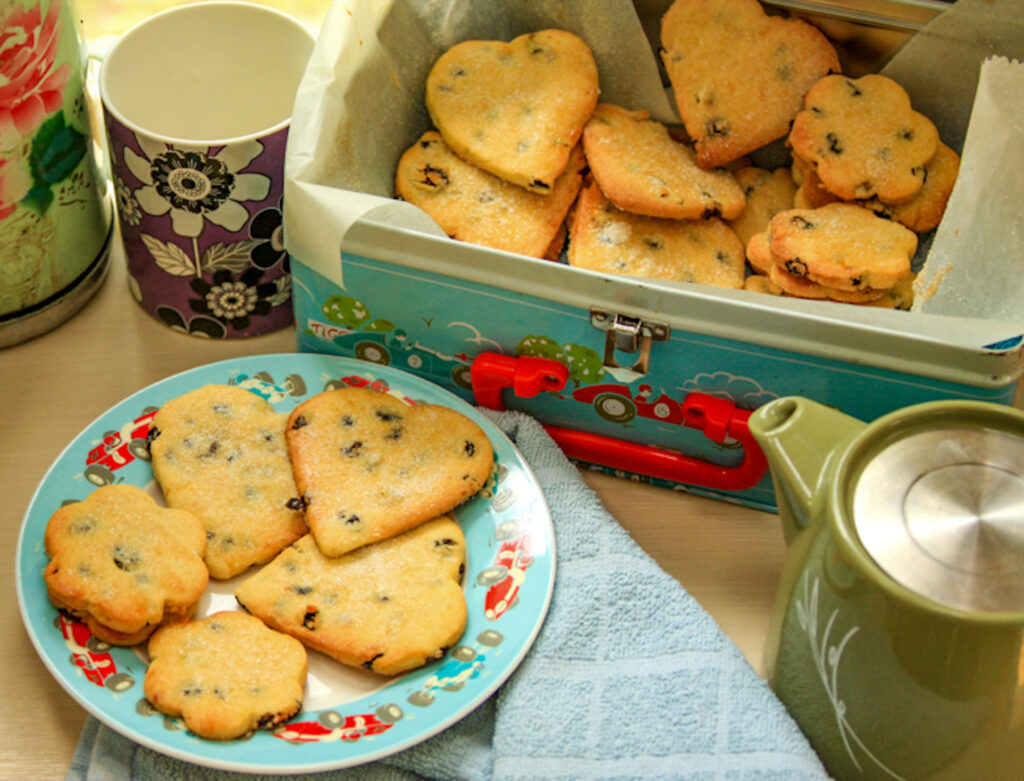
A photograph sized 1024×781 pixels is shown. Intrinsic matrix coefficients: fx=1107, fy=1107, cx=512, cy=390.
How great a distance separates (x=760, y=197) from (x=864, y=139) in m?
0.09

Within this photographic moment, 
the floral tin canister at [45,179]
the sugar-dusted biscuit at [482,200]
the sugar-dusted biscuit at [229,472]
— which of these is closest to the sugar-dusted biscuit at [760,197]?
the sugar-dusted biscuit at [482,200]

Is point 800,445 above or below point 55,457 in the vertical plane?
above

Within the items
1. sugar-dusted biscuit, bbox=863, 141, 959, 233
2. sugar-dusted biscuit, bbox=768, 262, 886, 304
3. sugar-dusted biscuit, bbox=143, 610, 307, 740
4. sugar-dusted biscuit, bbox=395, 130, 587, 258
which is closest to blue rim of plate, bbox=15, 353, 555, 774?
sugar-dusted biscuit, bbox=143, 610, 307, 740

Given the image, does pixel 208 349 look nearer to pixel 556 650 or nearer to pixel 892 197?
pixel 556 650

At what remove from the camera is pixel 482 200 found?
2.64 feet

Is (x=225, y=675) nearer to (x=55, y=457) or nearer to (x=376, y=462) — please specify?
(x=376, y=462)

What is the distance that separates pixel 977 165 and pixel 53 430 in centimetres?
69

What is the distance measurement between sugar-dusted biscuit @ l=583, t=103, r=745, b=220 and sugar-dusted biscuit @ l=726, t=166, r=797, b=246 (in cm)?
2

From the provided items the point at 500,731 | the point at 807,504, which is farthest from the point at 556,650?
the point at 807,504

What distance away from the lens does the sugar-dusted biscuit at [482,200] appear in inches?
31.1

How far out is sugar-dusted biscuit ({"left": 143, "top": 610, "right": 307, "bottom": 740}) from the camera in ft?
1.98

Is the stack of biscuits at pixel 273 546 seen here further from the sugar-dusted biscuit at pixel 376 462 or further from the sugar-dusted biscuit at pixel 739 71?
the sugar-dusted biscuit at pixel 739 71

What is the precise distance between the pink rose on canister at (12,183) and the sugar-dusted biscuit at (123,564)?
0.75ft

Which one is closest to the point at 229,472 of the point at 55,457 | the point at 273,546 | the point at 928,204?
the point at 273,546
